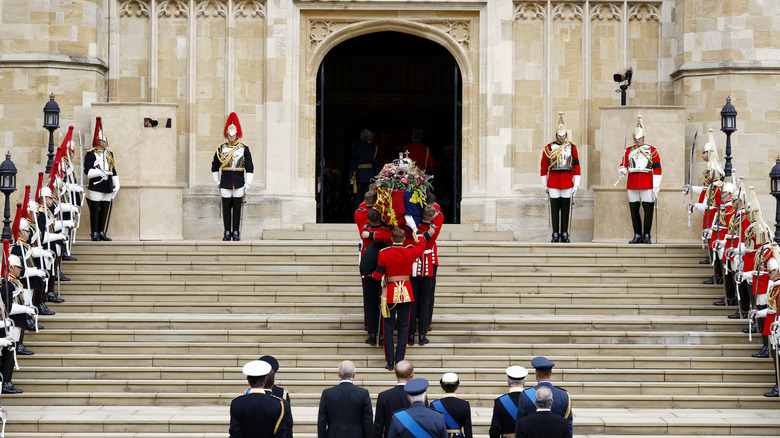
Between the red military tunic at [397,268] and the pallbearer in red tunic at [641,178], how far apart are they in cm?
559

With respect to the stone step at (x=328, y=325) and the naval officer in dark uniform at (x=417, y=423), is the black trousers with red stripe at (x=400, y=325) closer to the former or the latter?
the stone step at (x=328, y=325)

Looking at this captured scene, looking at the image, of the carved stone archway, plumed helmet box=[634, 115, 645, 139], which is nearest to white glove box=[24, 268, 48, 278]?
the carved stone archway

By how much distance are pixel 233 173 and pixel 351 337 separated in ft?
15.0

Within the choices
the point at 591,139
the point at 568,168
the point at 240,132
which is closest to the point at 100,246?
the point at 240,132

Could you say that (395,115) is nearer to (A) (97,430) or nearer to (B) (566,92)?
(B) (566,92)

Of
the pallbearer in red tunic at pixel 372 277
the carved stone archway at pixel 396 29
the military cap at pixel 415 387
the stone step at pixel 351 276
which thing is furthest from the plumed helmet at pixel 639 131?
the military cap at pixel 415 387

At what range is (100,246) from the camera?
15.8 m

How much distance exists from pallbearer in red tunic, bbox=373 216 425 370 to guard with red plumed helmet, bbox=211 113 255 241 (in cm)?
505

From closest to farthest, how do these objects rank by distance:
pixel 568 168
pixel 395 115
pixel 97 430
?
pixel 97 430 < pixel 568 168 < pixel 395 115

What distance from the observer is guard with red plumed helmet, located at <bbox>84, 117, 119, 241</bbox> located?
16.3m

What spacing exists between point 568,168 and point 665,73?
3179mm

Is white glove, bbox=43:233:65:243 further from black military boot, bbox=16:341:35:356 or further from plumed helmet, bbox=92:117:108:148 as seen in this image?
plumed helmet, bbox=92:117:108:148

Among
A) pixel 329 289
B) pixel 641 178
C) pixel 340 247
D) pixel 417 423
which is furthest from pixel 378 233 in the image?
pixel 641 178

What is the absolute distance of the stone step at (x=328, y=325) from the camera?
13188 millimetres
